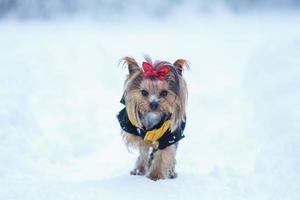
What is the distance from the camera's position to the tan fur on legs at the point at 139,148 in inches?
231

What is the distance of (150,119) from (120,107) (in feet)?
13.4

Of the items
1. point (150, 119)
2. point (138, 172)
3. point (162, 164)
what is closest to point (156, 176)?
point (162, 164)

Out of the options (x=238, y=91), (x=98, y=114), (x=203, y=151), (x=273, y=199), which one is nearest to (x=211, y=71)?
(x=238, y=91)

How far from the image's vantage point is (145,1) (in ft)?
53.0

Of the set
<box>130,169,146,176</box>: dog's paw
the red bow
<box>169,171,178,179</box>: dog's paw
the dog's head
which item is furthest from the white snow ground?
the red bow

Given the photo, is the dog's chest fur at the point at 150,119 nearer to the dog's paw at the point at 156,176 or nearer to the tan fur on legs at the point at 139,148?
the tan fur on legs at the point at 139,148

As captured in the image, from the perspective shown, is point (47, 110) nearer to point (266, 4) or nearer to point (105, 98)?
point (105, 98)

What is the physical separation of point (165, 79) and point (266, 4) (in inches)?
A: 482

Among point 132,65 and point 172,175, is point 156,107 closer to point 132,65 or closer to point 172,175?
point 132,65

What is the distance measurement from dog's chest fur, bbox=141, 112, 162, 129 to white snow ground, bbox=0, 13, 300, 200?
0.53 m

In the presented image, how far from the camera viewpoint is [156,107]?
5402 millimetres

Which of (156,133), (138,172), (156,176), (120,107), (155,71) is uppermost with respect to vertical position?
(120,107)

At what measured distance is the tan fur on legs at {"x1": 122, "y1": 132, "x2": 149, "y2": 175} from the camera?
5.86 m

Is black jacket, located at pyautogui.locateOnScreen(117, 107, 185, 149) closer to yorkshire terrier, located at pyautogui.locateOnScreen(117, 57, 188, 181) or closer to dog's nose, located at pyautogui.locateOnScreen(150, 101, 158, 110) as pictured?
yorkshire terrier, located at pyautogui.locateOnScreen(117, 57, 188, 181)
